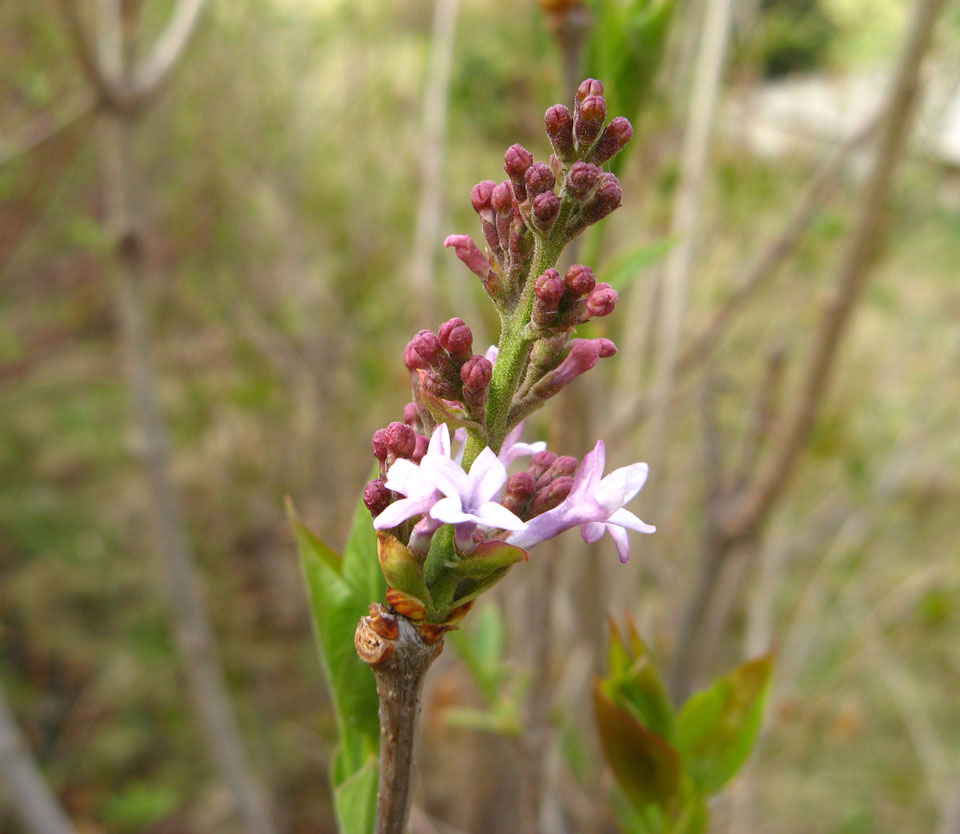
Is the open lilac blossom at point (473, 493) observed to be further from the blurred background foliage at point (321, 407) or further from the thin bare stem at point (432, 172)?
the blurred background foliage at point (321, 407)

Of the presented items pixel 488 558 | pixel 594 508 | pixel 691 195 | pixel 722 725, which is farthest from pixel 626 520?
pixel 691 195

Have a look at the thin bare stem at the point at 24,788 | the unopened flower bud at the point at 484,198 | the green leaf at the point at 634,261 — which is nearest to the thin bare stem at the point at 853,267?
Answer: the green leaf at the point at 634,261

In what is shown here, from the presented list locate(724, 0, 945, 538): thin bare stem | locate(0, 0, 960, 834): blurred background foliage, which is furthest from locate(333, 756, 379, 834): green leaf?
locate(0, 0, 960, 834): blurred background foliage

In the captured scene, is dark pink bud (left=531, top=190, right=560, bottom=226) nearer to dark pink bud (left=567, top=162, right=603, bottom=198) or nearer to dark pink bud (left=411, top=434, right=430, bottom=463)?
dark pink bud (left=567, top=162, right=603, bottom=198)

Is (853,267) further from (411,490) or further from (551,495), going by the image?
(411,490)

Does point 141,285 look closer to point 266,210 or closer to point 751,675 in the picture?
point 751,675
